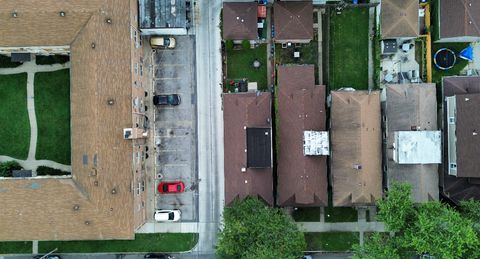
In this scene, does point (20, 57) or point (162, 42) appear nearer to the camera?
point (20, 57)

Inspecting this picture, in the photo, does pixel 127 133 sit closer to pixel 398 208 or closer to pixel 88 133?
pixel 88 133

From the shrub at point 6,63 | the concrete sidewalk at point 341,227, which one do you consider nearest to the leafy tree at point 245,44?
the concrete sidewalk at point 341,227

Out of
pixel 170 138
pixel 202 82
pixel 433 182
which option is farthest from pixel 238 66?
pixel 433 182

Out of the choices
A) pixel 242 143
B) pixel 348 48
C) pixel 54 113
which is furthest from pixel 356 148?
pixel 54 113

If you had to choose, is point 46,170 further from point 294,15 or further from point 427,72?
point 427,72

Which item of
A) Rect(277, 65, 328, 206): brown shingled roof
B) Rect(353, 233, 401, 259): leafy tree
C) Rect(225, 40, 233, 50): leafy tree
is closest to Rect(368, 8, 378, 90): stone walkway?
Rect(277, 65, 328, 206): brown shingled roof
